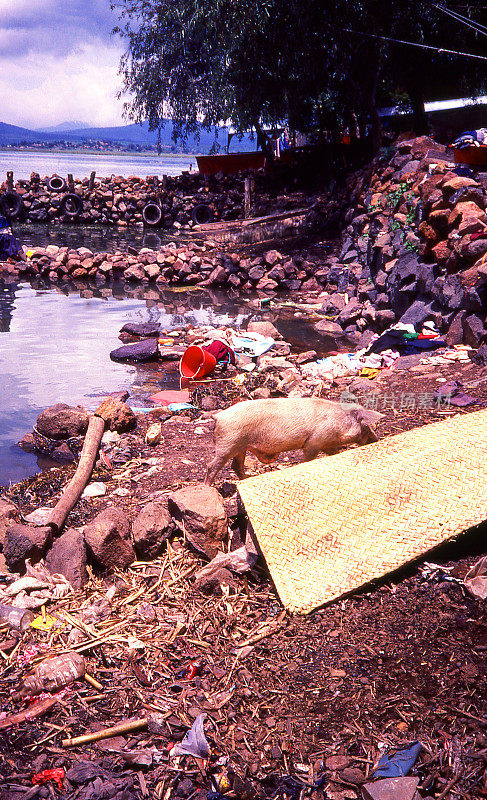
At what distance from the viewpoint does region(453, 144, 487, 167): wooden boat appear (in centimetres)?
1061

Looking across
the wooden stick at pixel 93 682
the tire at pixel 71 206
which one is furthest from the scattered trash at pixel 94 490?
the tire at pixel 71 206

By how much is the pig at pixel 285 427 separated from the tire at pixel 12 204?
27.2 m

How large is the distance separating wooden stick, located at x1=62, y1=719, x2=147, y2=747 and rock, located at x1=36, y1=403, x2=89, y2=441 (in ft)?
12.7

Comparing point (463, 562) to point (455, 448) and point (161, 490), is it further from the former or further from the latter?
point (161, 490)

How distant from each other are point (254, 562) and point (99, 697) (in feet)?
3.34

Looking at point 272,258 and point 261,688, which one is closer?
point 261,688

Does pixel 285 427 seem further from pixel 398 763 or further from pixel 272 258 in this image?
pixel 272 258

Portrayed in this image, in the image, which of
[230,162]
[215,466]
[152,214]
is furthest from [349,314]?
[230,162]

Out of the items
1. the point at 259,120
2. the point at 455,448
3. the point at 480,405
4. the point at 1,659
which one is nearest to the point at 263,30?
the point at 259,120

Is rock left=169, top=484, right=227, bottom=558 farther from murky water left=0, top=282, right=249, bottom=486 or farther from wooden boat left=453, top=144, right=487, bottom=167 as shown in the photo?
wooden boat left=453, top=144, right=487, bottom=167

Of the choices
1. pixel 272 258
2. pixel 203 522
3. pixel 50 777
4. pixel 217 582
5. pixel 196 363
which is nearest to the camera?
pixel 50 777

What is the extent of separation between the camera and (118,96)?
86.7 feet

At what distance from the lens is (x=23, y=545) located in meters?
3.66

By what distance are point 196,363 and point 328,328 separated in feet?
10.9
